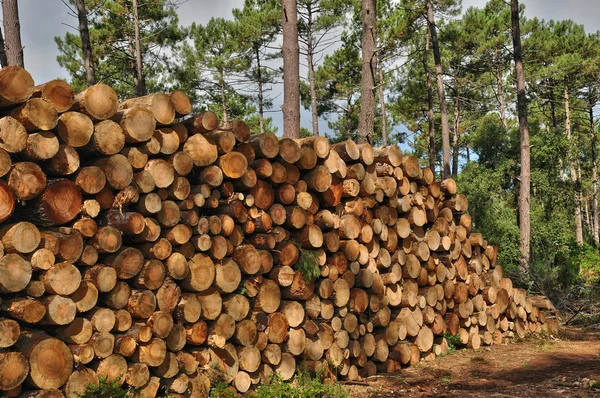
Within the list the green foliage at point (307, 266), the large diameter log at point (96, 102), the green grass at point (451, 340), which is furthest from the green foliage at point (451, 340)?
the large diameter log at point (96, 102)

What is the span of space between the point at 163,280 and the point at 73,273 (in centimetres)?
83

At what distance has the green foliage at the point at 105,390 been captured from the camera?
13.0 ft

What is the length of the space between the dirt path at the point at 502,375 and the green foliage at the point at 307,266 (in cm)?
125

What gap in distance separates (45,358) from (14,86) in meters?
1.80

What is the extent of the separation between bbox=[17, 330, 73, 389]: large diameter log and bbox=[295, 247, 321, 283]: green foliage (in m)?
2.43

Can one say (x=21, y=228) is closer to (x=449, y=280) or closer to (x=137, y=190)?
(x=137, y=190)

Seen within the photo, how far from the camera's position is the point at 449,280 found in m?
8.02

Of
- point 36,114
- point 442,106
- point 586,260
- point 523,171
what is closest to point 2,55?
point 36,114

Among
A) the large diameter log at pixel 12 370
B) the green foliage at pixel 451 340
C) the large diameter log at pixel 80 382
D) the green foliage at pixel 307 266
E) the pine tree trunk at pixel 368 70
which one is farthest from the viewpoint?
the pine tree trunk at pixel 368 70

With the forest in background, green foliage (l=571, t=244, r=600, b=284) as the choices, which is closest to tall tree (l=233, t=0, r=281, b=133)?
the forest in background

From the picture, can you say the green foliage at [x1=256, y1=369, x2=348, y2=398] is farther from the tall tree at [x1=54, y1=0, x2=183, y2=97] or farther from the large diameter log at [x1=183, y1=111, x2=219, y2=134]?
the tall tree at [x1=54, y1=0, x2=183, y2=97]

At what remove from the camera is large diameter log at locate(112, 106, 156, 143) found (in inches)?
177

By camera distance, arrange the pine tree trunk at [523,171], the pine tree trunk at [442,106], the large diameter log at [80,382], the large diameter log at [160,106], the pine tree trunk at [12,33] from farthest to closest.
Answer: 1. the pine tree trunk at [442,106]
2. the pine tree trunk at [523,171]
3. the pine tree trunk at [12,33]
4. the large diameter log at [160,106]
5. the large diameter log at [80,382]

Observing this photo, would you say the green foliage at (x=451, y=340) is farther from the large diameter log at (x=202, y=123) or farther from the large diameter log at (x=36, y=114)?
the large diameter log at (x=36, y=114)
